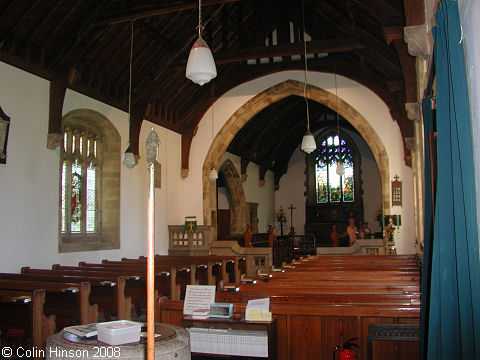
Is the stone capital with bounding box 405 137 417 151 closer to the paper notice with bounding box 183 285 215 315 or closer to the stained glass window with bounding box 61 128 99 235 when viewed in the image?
the stained glass window with bounding box 61 128 99 235

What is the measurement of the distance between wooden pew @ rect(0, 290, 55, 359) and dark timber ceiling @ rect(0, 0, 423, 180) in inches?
155

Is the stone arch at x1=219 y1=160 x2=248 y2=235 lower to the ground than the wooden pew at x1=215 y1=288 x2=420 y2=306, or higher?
higher

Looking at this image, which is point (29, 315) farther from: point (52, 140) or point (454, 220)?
point (52, 140)

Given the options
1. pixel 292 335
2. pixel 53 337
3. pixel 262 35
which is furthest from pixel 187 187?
pixel 53 337

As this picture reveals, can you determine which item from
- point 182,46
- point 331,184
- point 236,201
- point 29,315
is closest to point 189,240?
point 182,46

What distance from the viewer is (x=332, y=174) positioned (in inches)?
797

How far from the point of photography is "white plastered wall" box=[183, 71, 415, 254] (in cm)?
1074

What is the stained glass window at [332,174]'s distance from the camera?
65.2 ft

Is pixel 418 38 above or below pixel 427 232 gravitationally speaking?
above

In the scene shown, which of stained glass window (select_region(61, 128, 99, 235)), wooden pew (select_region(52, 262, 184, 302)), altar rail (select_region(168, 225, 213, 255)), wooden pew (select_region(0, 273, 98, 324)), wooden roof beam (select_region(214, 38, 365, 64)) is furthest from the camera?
altar rail (select_region(168, 225, 213, 255))

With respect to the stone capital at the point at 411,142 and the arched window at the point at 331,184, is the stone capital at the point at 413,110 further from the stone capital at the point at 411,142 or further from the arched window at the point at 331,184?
the arched window at the point at 331,184

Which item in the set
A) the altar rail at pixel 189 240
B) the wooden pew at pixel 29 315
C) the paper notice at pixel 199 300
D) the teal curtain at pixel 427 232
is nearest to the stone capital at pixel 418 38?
the teal curtain at pixel 427 232

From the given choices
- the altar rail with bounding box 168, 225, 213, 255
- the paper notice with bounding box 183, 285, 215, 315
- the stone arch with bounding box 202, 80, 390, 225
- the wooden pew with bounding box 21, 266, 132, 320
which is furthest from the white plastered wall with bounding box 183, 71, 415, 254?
the paper notice with bounding box 183, 285, 215, 315

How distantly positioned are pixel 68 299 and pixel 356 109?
813 centimetres
